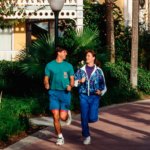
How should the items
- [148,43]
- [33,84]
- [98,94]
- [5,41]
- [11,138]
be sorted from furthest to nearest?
[5,41], [148,43], [33,84], [11,138], [98,94]

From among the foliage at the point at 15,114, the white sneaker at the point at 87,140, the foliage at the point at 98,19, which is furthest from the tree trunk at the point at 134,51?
the white sneaker at the point at 87,140

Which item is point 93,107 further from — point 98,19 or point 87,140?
point 98,19

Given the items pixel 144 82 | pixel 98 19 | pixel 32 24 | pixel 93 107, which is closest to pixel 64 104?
pixel 93 107

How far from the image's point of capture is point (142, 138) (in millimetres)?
11547

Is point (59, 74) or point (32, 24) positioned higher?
point (32, 24)

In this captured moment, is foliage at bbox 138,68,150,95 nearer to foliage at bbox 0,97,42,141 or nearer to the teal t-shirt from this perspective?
foliage at bbox 0,97,42,141

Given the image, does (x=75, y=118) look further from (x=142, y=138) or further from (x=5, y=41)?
(x=5, y=41)

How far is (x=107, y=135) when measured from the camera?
39.0ft

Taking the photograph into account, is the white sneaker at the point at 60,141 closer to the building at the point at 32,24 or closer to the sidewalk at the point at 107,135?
the sidewalk at the point at 107,135

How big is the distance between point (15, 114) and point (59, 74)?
2.86 m

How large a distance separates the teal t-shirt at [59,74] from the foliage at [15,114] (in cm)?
140

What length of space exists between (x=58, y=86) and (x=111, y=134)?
6.29 feet

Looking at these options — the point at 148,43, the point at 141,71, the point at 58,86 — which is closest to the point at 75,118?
the point at 58,86

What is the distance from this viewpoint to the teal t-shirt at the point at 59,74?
34.9 ft
